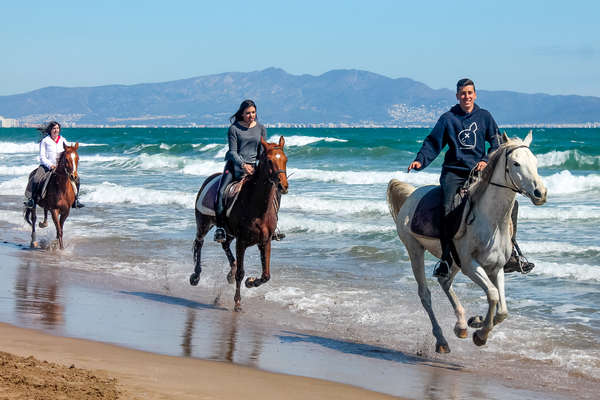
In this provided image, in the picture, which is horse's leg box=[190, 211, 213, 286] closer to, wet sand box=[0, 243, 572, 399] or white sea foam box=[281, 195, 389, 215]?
wet sand box=[0, 243, 572, 399]

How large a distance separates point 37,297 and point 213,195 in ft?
8.52

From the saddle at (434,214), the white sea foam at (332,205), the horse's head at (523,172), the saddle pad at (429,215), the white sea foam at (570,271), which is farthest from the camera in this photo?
the white sea foam at (332,205)

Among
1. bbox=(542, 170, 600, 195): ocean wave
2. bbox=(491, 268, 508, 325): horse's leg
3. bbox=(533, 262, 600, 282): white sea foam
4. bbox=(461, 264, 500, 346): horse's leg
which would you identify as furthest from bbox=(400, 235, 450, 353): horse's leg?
bbox=(542, 170, 600, 195): ocean wave

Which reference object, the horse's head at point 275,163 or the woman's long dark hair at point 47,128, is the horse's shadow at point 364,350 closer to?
the horse's head at point 275,163

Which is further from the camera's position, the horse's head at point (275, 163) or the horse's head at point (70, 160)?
the horse's head at point (70, 160)

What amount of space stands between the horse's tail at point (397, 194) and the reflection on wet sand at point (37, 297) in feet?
12.6

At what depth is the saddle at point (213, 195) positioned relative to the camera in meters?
10.1

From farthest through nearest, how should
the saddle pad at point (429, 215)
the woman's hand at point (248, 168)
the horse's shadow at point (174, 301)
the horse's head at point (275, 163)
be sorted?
the horse's shadow at point (174, 301) < the woman's hand at point (248, 168) < the horse's head at point (275, 163) < the saddle pad at point (429, 215)

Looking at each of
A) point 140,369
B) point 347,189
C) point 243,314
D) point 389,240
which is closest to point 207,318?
point 243,314

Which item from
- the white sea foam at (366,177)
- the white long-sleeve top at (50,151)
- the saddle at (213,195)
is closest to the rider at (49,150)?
the white long-sleeve top at (50,151)

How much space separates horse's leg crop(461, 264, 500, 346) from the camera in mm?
7184

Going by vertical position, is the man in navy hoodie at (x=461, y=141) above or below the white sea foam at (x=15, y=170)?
above

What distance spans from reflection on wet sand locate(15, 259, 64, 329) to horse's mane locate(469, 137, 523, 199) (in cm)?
426

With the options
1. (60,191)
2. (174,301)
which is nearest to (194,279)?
(174,301)
